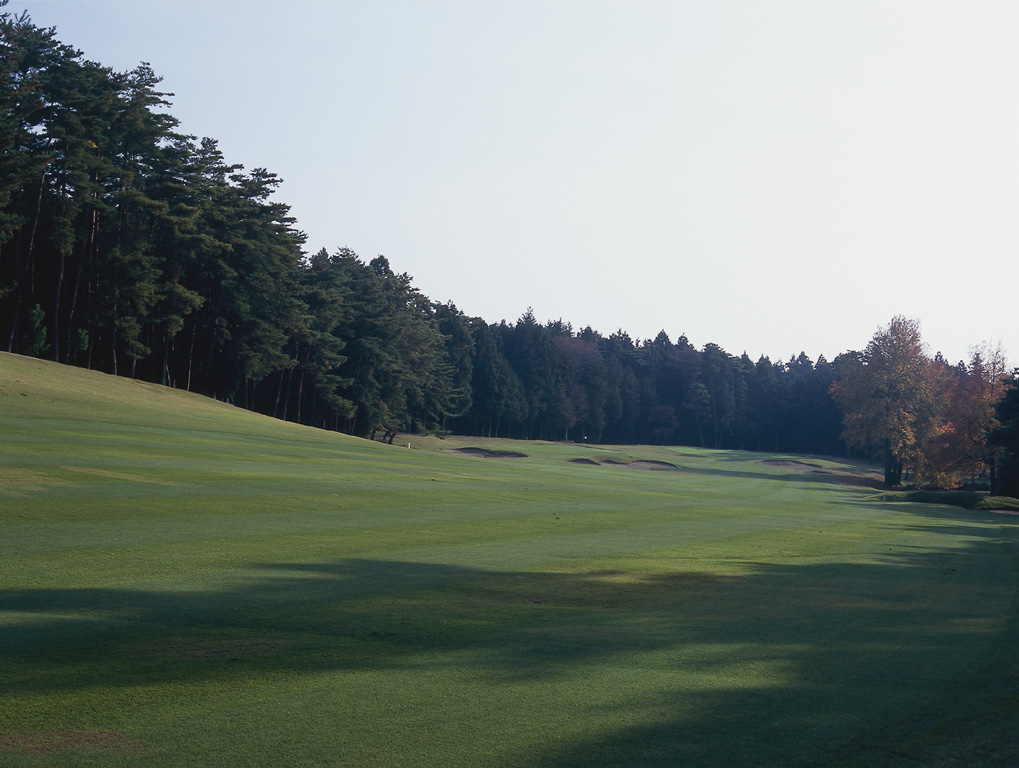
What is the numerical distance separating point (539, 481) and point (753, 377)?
125 m

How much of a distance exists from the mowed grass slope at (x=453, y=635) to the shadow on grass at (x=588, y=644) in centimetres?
4

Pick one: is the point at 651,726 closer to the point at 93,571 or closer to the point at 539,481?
the point at 93,571

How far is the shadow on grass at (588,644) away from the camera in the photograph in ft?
19.4

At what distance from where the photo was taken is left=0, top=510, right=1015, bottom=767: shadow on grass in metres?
5.92

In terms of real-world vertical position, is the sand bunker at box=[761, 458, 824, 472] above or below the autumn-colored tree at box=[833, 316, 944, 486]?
below

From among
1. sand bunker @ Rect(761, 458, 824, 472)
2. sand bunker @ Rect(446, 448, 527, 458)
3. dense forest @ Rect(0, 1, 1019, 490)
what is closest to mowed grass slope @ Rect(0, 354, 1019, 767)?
dense forest @ Rect(0, 1, 1019, 490)

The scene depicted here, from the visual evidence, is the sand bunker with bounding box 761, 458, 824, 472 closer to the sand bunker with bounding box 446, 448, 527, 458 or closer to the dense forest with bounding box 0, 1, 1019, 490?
the dense forest with bounding box 0, 1, 1019, 490

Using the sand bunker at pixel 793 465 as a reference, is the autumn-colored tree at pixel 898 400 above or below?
above

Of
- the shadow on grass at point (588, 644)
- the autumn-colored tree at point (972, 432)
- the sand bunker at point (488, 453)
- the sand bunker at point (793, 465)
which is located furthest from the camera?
the sand bunker at point (793, 465)

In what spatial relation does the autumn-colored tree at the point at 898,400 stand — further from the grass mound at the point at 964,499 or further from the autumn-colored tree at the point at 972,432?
the grass mound at the point at 964,499

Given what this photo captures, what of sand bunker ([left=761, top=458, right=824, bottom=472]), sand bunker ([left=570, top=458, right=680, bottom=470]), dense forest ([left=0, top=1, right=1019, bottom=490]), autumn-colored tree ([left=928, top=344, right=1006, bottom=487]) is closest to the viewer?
dense forest ([left=0, top=1, right=1019, bottom=490])

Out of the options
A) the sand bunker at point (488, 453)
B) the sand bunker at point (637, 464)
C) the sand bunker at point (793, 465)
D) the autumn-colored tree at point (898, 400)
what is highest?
the autumn-colored tree at point (898, 400)

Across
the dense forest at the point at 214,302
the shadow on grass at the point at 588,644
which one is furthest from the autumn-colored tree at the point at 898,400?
the shadow on grass at the point at 588,644

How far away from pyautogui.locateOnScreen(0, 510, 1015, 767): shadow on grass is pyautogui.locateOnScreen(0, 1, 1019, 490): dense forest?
148 ft
